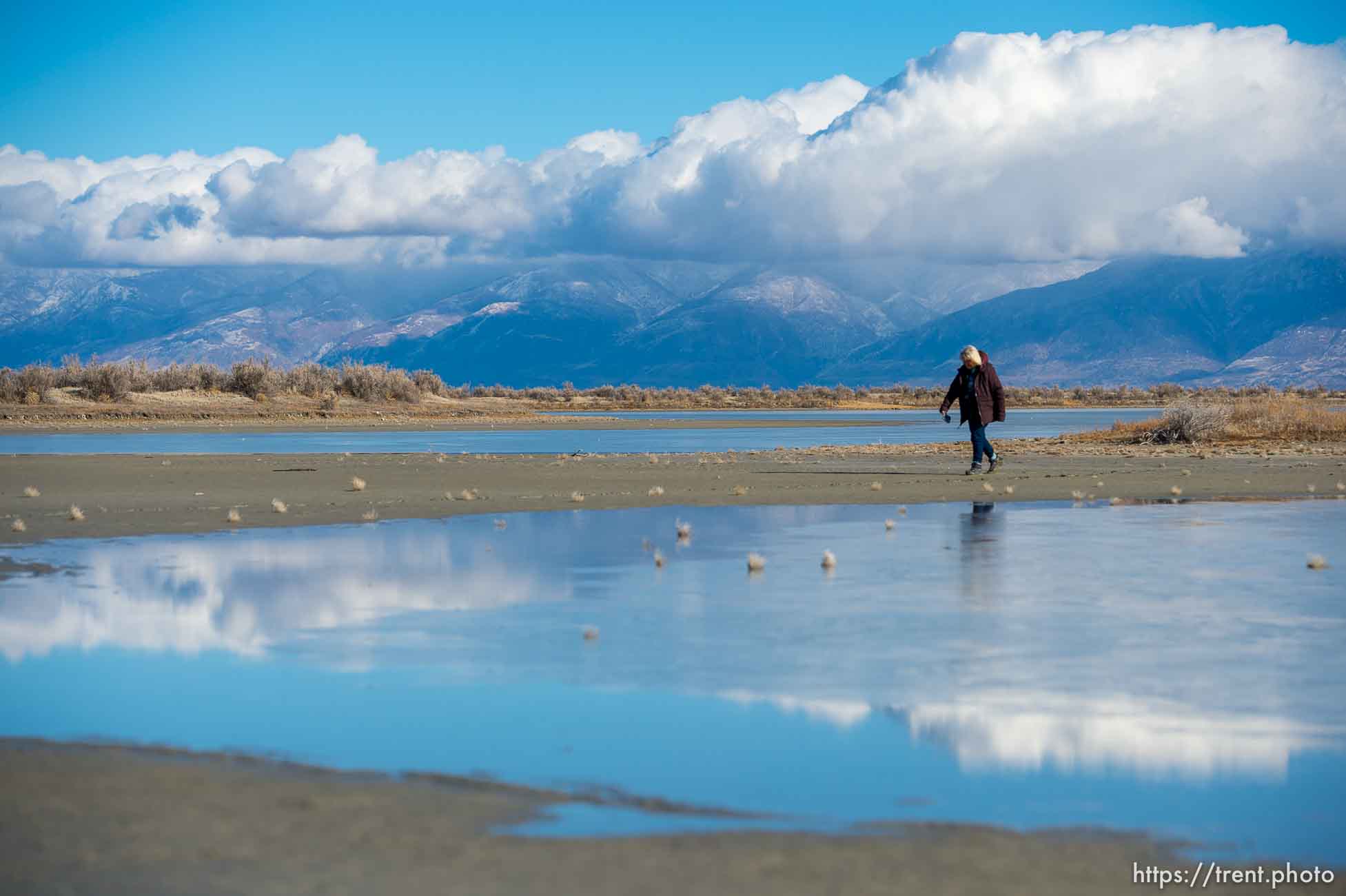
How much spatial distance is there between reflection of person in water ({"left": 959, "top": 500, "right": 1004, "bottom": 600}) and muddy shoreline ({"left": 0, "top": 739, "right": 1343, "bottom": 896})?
7.29 meters

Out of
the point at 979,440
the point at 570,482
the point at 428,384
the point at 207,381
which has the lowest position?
the point at 570,482

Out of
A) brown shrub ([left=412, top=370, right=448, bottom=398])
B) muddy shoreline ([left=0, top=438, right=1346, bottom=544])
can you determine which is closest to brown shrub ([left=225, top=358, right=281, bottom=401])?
brown shrub ([left=412, top=370, right=448, bottom=398])

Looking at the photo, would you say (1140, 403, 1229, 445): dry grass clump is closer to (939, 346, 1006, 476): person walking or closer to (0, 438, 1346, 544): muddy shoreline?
(0, 438, 1346, 544): muddy shoreline

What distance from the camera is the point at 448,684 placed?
9602 mm

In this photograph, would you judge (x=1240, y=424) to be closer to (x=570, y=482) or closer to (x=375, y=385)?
(x=570, y=482)

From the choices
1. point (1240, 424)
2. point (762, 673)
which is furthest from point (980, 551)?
point (1240, 424)

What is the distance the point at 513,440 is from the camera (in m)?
55.5

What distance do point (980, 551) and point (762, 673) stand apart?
7.63 meters

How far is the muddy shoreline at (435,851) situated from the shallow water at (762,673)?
10.8 inches

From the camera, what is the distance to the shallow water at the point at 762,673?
7133 mm

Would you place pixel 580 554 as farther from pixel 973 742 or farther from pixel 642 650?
pixel 973 742

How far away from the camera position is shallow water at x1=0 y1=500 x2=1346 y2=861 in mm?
7133

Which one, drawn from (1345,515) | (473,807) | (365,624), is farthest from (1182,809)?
(1345,515)

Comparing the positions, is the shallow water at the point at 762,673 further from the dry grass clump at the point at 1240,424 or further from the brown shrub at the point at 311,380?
the brown shrub at the point at 311,380
